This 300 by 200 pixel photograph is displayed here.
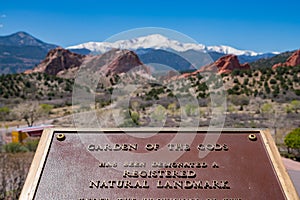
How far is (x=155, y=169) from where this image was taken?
13.8 feet

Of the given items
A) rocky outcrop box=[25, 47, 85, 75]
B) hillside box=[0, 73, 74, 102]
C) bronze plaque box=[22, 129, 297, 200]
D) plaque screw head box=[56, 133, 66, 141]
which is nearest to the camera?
bronze plaque box=[22, 129, 297, 200]

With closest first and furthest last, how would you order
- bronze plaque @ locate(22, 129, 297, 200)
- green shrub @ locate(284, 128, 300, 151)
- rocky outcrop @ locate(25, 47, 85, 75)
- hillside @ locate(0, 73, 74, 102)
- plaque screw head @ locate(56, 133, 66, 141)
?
bronze plaque @ locate(22, 129, 297, 200) < plaque screw head @ locate(56, 133, 66, 141) < green shrub @ locate(284, 128, 300, 151) < hillside @ locate(0, 73, 74, 102) < rocky outcrop @ locate(25, 47, 85, 75)

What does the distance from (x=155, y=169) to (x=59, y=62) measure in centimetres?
8337

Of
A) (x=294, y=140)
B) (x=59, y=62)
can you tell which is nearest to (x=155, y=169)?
(x=294, y=140)

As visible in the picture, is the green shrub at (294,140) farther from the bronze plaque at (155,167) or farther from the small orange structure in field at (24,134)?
the small orange structure in field at (24,134)

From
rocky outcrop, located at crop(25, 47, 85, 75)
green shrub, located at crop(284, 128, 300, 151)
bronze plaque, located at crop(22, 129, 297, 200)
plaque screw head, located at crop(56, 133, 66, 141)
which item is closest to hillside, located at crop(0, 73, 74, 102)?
rocky outcrop, located at crop(25, 47, 85, 75)

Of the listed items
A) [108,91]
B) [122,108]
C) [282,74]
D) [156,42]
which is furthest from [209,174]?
[282,74]

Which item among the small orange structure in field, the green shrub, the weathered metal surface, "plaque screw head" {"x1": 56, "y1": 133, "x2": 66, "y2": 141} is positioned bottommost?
the small orange structure in field

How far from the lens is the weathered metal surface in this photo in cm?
392

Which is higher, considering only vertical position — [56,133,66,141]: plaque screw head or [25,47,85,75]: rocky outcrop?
[56,133,66,141]: plaque screw head

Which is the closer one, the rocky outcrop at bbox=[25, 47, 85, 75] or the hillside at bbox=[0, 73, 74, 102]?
the hillside at bbox=[0, 73, 74, 102]

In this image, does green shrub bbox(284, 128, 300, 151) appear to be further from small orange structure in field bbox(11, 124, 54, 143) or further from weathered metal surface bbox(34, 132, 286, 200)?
small orange structure in field bbox(11, 124, 54, 143)

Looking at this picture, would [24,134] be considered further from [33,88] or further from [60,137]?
[33,88]

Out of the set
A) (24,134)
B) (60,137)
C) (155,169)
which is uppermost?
(60,137)
